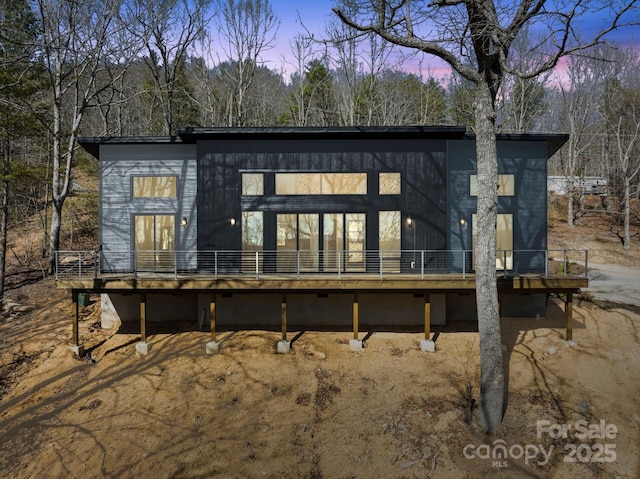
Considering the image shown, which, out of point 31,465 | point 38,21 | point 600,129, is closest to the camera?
point 31,465

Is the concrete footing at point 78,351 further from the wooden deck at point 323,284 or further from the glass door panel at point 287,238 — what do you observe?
the glass door panel at point 287,238

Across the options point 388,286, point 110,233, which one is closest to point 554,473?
point 388,286

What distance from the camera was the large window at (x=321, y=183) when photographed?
11.2 m

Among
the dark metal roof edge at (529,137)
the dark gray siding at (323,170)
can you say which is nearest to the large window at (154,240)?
the dark gray siding at (323,170)

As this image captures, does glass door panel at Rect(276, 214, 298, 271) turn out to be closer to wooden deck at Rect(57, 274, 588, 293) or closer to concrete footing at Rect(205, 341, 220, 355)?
wooden deck at Rect(57, 274, 588, 293)

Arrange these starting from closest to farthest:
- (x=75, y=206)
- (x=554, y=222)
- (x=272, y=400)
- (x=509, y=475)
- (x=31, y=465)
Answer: (x=509, y=475) < (x=31, y=465) < (x=272, y=400) < (x=75, y=206) < (x=554, y=222)

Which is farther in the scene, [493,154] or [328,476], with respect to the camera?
[493,154]

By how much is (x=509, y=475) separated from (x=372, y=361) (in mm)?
3960

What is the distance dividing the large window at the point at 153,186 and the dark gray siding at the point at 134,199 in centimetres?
13

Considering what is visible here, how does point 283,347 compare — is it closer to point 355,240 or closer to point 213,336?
point 213,336

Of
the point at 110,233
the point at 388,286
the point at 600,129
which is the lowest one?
the point at 388,286

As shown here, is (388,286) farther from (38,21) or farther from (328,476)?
(38,21)

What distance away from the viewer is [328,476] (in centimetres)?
643

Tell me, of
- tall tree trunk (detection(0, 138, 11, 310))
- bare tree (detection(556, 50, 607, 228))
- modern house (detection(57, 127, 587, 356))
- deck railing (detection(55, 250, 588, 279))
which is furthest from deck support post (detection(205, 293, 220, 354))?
bare tree (detection(556, 50, 607, 228))
